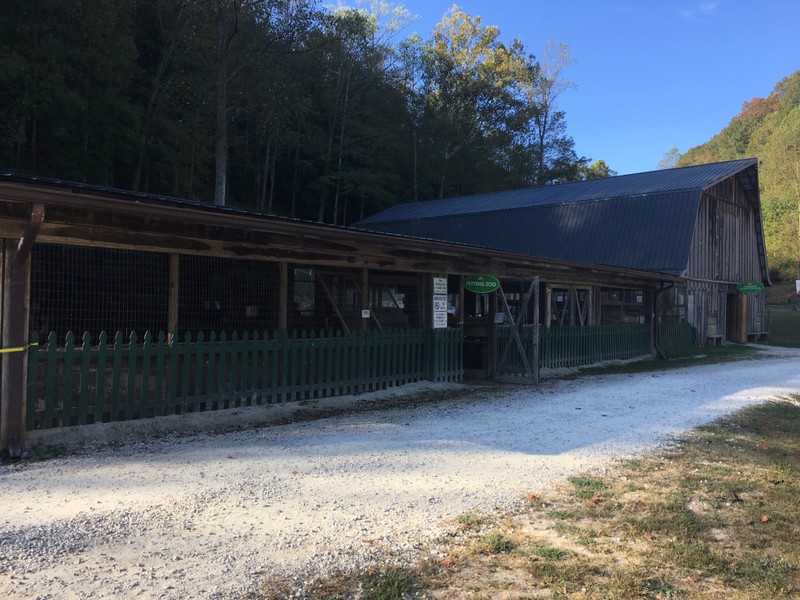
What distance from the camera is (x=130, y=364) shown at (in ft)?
23.8

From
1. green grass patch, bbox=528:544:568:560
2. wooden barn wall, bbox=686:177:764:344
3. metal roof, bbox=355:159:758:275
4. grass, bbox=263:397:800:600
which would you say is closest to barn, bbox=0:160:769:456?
metal roof, bbox=355:159:758:275

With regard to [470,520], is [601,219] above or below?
above

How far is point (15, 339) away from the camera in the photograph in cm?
630

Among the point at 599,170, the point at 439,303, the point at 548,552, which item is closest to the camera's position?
the point at 548,552

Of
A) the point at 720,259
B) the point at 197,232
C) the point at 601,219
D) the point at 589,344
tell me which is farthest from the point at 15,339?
the point at 720,259

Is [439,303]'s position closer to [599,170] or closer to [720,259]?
[720,259]

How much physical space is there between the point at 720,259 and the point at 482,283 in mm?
20246

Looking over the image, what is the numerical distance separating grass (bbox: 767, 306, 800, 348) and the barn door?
804 inches

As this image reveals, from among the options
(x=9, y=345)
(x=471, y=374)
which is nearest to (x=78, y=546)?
(x=9, y=345)

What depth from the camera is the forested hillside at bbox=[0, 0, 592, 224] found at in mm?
18594

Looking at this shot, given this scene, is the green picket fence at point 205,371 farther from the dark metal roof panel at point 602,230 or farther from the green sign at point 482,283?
the dark metal roof panel at point 602,230

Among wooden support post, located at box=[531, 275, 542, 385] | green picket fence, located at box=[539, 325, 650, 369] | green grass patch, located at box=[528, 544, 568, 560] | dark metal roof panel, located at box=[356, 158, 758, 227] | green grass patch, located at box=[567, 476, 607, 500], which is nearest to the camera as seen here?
green grass patch, located at box=[528, 544, 568, 560]

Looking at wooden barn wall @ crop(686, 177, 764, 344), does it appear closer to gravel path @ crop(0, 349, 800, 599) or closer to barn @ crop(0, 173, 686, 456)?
barn @ crop(0, 173, 686, 456)

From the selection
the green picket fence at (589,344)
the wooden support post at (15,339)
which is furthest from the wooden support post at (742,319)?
the wooden support post at (15,339)
